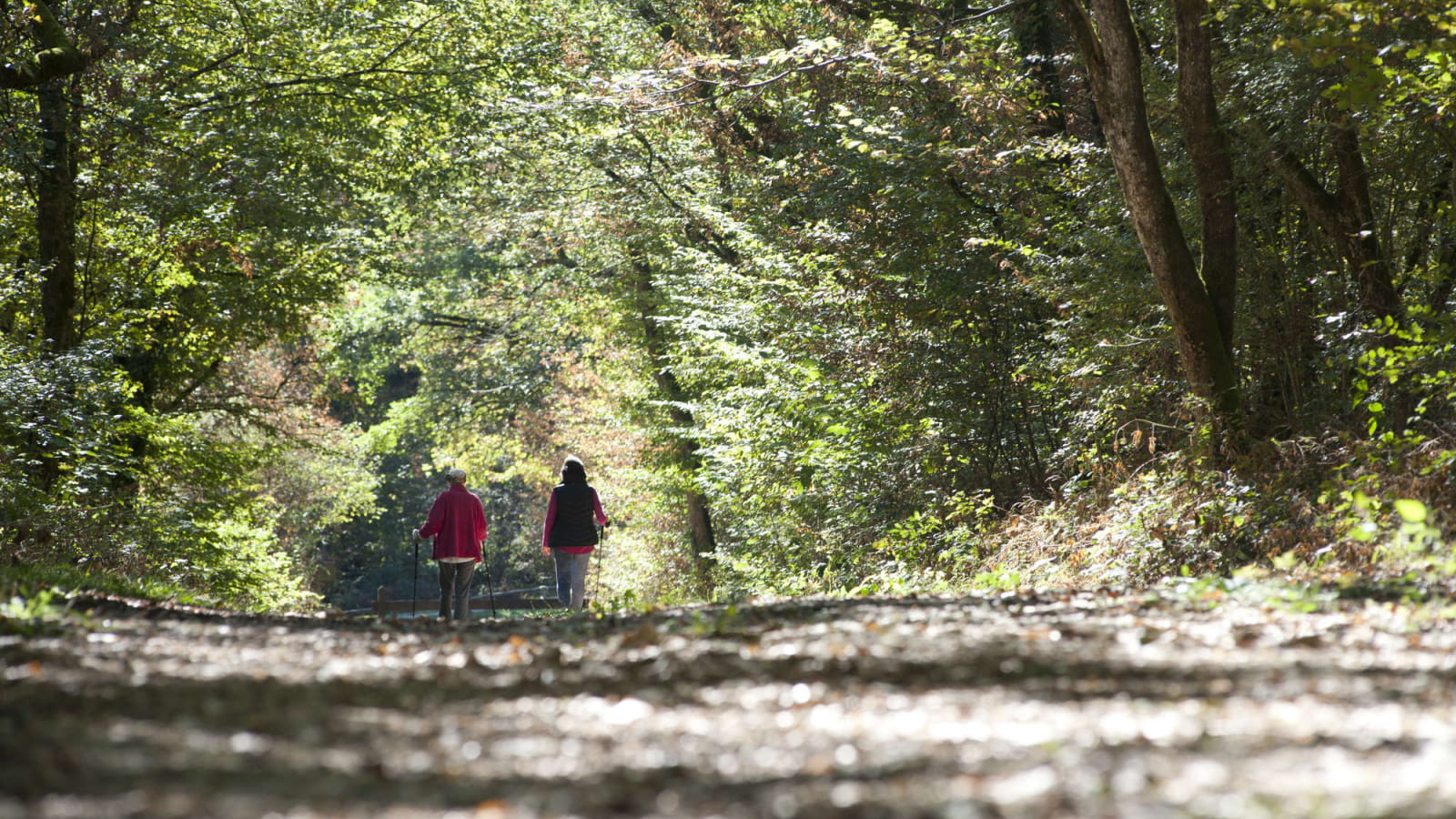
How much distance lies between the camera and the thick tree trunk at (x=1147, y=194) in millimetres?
9766

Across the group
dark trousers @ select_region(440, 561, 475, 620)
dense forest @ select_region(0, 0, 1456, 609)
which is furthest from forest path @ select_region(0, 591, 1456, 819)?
dark trousers @ select_region(440, 561, 475, 620)

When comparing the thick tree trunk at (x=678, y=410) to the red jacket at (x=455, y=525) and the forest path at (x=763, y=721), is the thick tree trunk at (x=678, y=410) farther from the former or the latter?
the forest path at (x=763, y=721)

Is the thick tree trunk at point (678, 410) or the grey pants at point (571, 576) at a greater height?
the thick tree trunk at point (678, 410)

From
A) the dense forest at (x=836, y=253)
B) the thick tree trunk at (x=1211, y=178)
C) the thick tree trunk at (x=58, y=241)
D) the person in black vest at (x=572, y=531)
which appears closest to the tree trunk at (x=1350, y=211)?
the dense forest at (x=836, y=253)

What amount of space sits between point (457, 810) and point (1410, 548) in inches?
218

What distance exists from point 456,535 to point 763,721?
31.4 feet

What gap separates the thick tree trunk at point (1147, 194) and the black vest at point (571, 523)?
6.23 m

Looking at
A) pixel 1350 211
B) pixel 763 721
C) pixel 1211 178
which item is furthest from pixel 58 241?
pixel 763 721

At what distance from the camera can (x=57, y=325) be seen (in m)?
15.4

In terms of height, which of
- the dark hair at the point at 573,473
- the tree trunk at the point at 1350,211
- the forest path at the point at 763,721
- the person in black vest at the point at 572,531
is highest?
the tree trunk at the point at 1350,211

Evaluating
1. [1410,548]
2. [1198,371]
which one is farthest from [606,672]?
[1198,371]

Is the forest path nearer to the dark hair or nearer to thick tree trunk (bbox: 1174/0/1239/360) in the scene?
thick tree trunk (bbox: 1174/0/1239/360)

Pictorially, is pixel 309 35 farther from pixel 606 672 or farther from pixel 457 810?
pixel 457 810

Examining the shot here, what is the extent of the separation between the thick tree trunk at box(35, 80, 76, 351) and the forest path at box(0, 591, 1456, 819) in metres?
10.3
